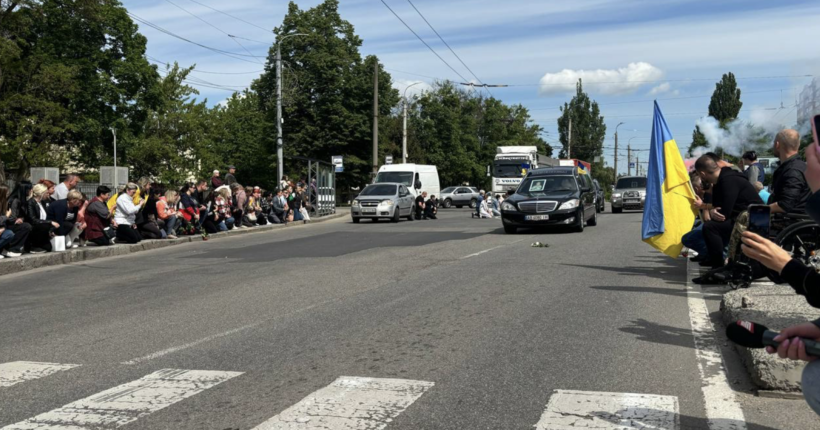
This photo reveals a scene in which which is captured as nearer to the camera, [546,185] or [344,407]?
[344,407]

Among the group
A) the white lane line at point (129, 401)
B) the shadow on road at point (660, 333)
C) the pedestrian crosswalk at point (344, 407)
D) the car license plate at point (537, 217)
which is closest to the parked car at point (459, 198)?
the car license plate at point (537, 217)

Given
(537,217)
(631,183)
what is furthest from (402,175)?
(537,217)

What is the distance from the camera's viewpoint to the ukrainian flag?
11.9 meters

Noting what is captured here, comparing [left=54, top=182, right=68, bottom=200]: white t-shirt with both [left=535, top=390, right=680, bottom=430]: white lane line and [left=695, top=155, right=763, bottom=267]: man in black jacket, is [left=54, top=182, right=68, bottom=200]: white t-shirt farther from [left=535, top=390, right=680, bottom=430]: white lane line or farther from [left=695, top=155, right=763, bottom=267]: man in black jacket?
[left=535, top=390, right=680, bottom=430]: white lane line

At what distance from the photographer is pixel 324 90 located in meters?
58.8

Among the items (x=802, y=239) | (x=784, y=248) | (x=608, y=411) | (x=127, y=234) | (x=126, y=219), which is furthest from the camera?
(x=126, y=219)

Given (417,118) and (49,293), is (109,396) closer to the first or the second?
(49,293)

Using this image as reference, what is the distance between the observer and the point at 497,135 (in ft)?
295

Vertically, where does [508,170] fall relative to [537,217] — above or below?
above

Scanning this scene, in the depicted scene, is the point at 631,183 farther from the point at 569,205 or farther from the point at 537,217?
the point at 537,217

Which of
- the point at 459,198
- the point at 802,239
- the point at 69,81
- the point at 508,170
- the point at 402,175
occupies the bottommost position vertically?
the point at 459,198

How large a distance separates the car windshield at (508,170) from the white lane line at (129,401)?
45.0 m

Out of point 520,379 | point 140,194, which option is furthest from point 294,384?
point 140,194

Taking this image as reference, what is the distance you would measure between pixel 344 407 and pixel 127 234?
14963 millimetres
